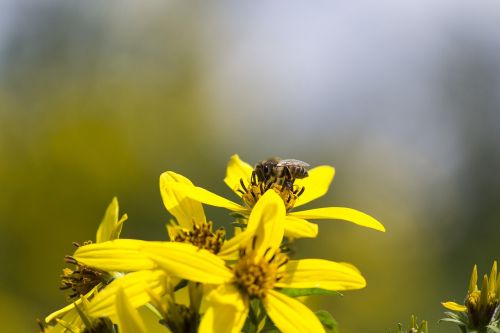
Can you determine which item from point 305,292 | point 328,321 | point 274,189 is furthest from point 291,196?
point 328,321

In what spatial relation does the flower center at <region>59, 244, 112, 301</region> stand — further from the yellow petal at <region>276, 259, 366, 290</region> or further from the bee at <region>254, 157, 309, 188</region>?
the bee at <region>254, 157, 309, 188</region>

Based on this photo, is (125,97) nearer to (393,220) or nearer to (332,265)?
(393,220)

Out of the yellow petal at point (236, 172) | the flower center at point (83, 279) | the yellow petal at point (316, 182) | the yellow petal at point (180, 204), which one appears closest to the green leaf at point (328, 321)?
the yellow petal at point (180, 204)

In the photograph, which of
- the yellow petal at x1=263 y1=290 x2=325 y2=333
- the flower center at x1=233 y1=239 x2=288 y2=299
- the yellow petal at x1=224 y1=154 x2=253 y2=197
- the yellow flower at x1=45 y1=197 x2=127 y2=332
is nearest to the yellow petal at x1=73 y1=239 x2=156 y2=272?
the yellow flower at x1=45 y1=197 x2=127 y2=332

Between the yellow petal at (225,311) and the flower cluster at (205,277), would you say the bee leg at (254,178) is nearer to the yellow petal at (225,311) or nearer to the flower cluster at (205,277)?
the flower cluster at (205,277)

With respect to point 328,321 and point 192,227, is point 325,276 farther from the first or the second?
point 192,227

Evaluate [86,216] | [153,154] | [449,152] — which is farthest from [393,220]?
[86,216]
